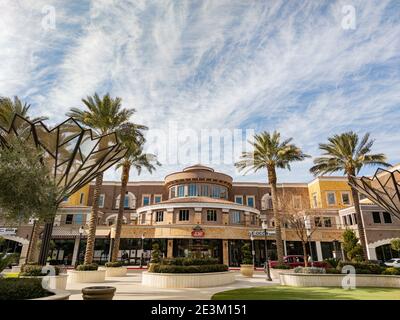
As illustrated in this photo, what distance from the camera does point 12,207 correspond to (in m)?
11.0

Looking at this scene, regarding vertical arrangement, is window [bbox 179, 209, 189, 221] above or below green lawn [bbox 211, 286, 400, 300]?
above

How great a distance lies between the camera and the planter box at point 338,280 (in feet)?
62.1

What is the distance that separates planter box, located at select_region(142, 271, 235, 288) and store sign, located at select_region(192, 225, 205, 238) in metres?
17.5

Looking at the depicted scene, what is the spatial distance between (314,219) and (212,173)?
60.4ft

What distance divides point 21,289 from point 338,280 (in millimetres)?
18642

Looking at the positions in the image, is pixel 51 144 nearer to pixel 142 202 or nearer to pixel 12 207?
pixel 12 207

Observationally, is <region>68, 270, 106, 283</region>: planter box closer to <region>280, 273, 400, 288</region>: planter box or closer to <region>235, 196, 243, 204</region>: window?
<region>280, 273, 400, 288</region>: planter box

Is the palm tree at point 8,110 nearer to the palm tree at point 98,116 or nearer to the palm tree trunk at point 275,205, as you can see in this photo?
the palm tree at point 98,116

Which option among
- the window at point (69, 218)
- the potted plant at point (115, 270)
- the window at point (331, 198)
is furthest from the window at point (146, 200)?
the window at point (331, 198)

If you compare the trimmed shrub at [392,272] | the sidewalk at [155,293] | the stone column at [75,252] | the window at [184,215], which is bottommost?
the sidewalk at [155,293]

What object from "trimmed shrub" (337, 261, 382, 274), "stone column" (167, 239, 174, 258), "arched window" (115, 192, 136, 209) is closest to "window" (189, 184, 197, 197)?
"stone column" (167, 239, 174, 258)

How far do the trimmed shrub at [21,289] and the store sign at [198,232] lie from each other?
28.0m

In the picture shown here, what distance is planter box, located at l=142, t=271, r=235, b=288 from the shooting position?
18.3 m

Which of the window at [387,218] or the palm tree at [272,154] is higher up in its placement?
the palm tree at [272,154]
